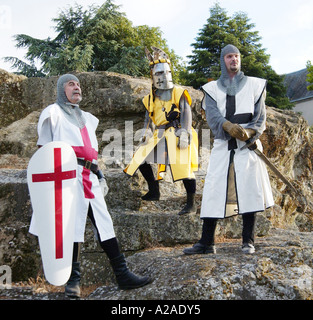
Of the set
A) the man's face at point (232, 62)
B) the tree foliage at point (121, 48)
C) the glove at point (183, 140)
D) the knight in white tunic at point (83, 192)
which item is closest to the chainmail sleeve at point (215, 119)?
the man's face at point (232, 62)

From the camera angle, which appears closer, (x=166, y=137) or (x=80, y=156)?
(x=80, y=156)

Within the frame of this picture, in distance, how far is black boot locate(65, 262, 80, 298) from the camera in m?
3.20

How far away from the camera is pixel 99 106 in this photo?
812 cm

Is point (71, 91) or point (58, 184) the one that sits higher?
point (71, 91)

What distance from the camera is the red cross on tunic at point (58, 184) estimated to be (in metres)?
2.95

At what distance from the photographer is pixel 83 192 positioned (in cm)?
328

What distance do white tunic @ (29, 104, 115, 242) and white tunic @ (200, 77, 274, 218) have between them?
962 millimetres

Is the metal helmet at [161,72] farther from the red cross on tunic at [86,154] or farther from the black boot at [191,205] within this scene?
the red cross on tunic at [86,154]

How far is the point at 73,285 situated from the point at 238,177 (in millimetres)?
1665
